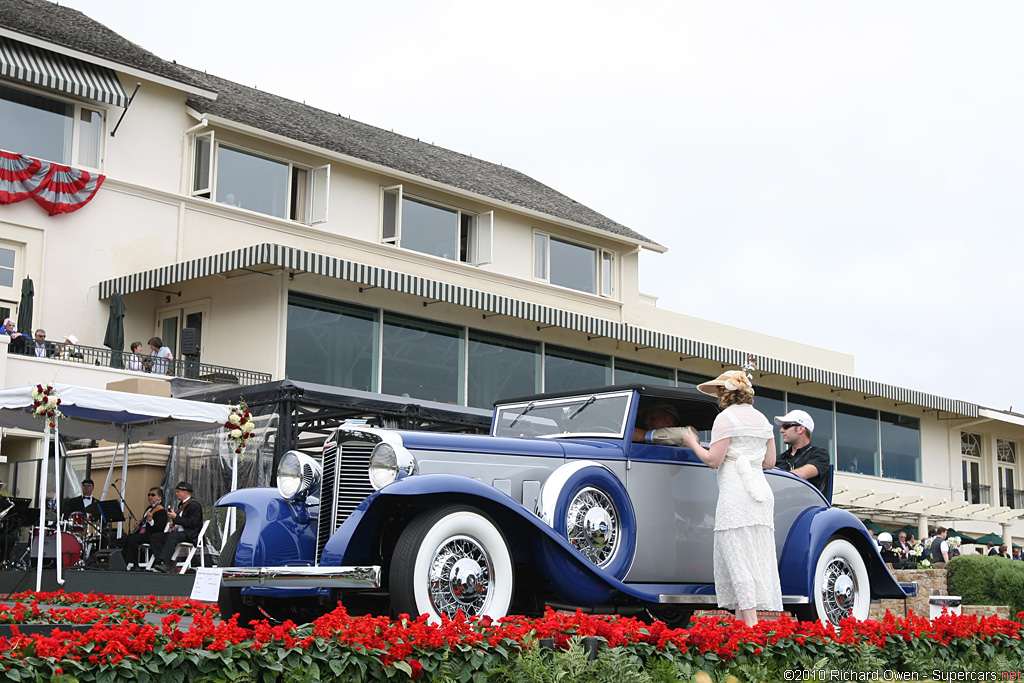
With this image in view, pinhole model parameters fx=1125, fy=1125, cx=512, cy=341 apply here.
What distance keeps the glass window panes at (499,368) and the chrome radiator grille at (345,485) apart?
660 inches

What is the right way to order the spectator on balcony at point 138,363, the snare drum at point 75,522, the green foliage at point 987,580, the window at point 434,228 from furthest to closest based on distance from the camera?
1. the window at point 434,228
2. the spectator on balcony at point 138,363
3. the snare drum at point 75,522
4. the green foliage at point 987,580

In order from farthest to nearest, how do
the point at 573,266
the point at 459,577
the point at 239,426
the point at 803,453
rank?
1. the point at 573,266
2. the point at 239,426
3. the point at 803,453
4. the point at 459,577

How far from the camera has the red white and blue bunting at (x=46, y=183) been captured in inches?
827

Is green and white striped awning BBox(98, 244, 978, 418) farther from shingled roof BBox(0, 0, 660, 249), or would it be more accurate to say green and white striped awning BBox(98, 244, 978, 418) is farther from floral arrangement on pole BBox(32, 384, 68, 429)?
floral arrangement on pole BBox(32, 384, 68, 429)

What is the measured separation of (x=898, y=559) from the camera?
20984 millimetres

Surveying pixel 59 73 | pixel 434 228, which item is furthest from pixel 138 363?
pixel 434 228

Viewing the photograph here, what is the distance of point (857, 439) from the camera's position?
109 ft

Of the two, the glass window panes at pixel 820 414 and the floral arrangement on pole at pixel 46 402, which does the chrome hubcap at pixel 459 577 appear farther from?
the glass window panes at pixel 820 414

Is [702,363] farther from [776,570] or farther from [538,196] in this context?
[776,570]

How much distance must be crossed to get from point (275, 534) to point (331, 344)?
14879 mm

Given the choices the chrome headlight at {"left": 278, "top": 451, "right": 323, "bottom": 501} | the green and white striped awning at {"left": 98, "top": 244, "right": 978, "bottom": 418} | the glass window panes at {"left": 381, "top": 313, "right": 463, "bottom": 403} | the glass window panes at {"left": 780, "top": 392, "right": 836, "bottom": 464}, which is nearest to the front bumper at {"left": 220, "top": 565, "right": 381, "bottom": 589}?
the chrome headlight at {"left": 278, "top": 451, "right": 323, "bottom": 501}

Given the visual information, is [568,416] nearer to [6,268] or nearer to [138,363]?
[138,363]

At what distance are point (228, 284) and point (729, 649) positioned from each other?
1809 centimetres

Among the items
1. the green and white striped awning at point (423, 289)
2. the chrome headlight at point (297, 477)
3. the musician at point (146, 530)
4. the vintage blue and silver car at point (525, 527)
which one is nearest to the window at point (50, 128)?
the green and white striped awning at point (423, 289)
